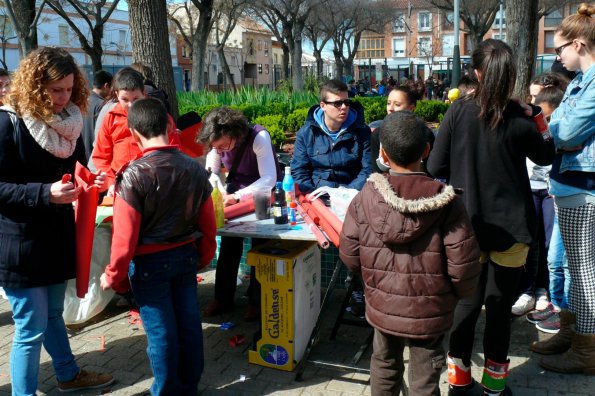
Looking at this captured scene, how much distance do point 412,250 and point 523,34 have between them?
27.2 feet

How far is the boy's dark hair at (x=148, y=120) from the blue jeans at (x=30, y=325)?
0.95 metres

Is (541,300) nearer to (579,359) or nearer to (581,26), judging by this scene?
(579,359)

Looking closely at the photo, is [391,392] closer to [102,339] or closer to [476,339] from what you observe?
[476,339]

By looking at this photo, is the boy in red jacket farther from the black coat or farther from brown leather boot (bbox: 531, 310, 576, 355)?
brown leather boot (bbox: 531, 310, 576, 355)

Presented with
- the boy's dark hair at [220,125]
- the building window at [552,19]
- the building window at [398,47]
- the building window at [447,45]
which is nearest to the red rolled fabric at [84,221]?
the boy's dark hair at [220,125]

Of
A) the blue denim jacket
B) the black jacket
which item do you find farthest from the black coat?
the blue denim jacket

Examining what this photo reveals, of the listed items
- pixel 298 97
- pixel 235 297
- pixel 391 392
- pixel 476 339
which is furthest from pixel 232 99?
pixel 391 392

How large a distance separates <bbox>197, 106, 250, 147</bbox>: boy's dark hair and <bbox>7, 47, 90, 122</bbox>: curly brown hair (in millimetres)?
1110

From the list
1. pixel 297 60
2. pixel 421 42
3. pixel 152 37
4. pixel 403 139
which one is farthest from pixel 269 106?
pixel 421 42

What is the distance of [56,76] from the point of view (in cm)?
294

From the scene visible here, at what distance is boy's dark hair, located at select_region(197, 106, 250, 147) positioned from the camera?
13.0ft

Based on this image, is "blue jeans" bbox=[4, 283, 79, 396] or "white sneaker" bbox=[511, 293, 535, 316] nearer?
"blue jeans" bbox=[4, 283, 79, 396]

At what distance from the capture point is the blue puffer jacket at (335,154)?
170 inches

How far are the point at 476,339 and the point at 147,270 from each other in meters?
2.33
